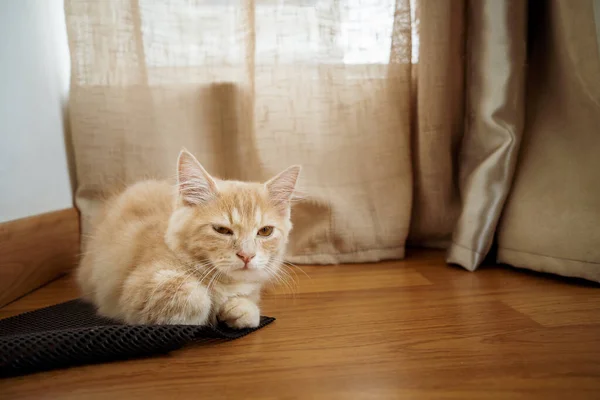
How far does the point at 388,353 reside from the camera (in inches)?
32.1

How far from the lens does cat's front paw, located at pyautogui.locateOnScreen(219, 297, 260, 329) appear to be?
0.91 metres

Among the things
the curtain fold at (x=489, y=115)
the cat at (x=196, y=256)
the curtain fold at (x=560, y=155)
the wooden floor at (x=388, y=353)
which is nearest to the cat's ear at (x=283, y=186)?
the cat at (x=196, y=256)

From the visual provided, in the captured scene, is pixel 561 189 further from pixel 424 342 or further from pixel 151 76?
pixel 151 76

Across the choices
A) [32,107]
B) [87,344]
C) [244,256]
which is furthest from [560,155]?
[32,107]

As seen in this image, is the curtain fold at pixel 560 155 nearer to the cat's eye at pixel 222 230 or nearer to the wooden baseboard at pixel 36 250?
the cat's eye at pixel 222 230

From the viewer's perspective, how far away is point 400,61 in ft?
4.58

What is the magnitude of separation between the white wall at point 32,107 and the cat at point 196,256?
0.32 metres

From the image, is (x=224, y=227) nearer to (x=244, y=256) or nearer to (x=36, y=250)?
(x=244, y=256)

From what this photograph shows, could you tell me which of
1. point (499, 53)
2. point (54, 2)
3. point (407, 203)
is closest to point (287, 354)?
point (407, 203)

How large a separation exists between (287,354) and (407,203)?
793mm

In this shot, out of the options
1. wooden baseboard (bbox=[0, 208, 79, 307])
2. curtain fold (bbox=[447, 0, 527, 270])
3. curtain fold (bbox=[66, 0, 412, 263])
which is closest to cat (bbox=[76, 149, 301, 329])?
wooden baseboard (bbox=[0, 208, 79, 307])

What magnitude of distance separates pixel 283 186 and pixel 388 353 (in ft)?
1.53

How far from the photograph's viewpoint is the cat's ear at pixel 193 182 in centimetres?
96

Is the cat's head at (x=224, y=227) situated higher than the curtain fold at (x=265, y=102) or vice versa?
the curtain fold at (x=265, y=102)
